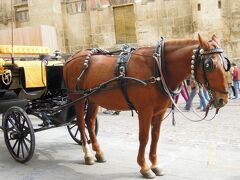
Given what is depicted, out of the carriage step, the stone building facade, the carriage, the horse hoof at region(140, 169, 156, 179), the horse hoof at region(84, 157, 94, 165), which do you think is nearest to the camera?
the horse hoof at region(140, 169, 156, 179)

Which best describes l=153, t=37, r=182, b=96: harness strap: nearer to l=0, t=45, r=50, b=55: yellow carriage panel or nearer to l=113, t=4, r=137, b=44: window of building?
l=0, t=45, r=50, b=55: yellow carriage panel

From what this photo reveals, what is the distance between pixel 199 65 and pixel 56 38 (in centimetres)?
1897

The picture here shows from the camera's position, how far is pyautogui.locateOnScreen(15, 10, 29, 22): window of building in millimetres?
24812

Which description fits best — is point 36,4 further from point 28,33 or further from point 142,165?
point 142,165

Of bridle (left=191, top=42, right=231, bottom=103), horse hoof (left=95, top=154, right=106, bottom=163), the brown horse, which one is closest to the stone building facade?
horse hoof (left=95, top=154, right=106, bottom=163)

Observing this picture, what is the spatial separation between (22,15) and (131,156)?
810 inches

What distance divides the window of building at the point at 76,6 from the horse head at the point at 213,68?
20.2 metres

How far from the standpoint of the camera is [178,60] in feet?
15.6

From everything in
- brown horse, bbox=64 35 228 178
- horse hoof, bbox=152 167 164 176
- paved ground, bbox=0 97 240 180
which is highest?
brown horse, bbox=64 35 228 178

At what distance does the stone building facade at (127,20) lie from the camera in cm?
2095

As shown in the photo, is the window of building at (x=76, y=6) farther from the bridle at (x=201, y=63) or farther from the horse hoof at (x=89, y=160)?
the bridle at (x=201, y=63)

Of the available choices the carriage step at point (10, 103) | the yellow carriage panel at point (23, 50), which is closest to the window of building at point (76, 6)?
the yellow carriage panel at point (23, 50)

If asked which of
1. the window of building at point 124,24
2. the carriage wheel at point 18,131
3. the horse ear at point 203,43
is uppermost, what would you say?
the window of building at point 124,24

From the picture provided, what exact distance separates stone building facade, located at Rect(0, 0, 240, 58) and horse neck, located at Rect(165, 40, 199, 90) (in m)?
16.6
